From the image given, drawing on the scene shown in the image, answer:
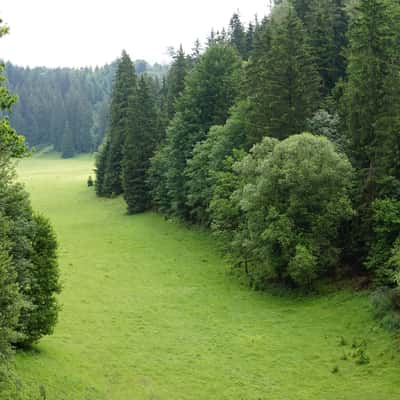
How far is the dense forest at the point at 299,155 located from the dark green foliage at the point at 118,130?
45.4 feet

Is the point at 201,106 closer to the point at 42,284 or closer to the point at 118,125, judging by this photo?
the point at 118,125

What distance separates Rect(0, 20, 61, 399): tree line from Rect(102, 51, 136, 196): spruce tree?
148ft

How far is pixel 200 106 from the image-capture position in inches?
2158

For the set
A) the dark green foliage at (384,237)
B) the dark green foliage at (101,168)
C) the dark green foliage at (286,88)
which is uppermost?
the dark green foliage at (286,88)

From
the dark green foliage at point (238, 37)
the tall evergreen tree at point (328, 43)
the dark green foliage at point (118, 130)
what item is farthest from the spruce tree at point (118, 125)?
the tall evergreen tree at point (328, 43)

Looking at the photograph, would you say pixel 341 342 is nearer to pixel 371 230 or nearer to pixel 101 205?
pixel 371 230

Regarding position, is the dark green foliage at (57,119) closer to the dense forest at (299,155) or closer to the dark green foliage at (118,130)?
the dark green foliage at (118,130)

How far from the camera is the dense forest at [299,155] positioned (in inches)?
1210

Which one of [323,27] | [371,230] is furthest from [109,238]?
[323,27]

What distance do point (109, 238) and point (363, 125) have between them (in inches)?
1055

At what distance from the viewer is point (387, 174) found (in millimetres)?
30328

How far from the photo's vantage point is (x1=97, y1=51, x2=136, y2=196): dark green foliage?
233 ft

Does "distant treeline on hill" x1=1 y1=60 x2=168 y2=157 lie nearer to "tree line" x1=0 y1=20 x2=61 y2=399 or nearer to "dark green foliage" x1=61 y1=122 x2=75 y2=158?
"dark green foliage" x1=61 y1=122 x2=75 y2=158

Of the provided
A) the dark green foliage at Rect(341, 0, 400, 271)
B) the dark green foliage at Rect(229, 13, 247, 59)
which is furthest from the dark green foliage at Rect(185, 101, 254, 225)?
the dark green foliage at Rect(229, 13, 247, 59)
